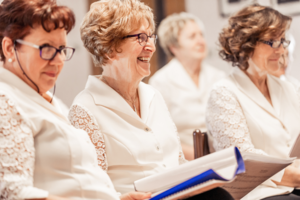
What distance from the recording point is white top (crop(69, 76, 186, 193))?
148cm

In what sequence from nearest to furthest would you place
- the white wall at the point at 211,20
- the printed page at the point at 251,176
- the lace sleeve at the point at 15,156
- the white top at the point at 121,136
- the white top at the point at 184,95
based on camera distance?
the lace sleeve at the point at 15,156
the printed page at the point at 251,176
the white top at the point at 121,136
the white top at the point at 184,95
the white wall at the point at 211,20

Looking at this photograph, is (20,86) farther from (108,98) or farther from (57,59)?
(108,98)

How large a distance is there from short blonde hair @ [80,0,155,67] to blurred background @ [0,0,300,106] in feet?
6.43

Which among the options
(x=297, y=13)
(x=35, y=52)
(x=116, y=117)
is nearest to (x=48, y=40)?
(x=35, y=52)

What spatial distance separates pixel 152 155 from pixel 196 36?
2251mm

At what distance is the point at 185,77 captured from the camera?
3.32 metres

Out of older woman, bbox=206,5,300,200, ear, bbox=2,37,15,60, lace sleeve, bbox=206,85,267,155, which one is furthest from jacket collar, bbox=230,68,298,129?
ear, bbox=2,37,15,60

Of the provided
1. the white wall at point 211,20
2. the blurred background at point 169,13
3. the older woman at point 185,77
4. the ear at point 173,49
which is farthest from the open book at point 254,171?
the white wall at point 211,20

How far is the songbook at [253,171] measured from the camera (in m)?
1.32

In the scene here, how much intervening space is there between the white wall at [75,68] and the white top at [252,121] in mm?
2270

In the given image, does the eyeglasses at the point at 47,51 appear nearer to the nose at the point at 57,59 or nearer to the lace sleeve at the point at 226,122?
the nose at the point at 57,59

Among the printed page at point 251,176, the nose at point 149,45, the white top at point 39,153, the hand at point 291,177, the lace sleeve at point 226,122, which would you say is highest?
the nose at point 149,45

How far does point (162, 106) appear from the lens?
1780 millimetres

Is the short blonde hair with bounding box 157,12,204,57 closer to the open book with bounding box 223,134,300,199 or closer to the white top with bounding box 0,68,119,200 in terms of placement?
the open book with bounding box 223,134,300,199
